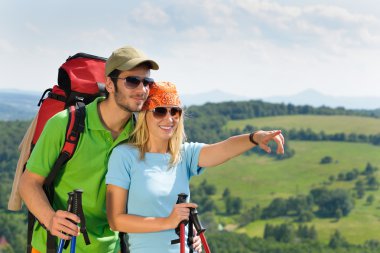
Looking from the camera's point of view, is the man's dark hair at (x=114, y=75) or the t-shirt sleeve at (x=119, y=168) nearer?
the t-shirt sleeve at (x=119, y=168)

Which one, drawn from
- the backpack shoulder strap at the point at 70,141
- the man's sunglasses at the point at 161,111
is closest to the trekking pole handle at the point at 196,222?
the man's sunglasses at the point at 161,111

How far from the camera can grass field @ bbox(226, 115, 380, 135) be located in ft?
528

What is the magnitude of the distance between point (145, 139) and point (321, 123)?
168 meters

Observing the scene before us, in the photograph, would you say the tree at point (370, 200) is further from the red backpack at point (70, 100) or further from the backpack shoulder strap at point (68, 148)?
the backpack shoulder strap at point (68, 148)

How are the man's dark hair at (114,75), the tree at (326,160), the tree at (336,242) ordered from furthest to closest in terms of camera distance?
1. the tree at (326,160)
2. the tree at (336,242)
3. the man's dark hair at (114,75)

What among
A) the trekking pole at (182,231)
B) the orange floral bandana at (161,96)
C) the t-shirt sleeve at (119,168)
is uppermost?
the orange floral bandana at (161,96)

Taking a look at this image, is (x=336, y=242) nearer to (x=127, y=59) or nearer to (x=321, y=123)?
(x=321, y=123)

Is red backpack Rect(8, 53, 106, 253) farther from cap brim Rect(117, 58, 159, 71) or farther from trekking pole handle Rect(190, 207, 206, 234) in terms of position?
trekking pole handle Rect(190, 207, 206, 234)

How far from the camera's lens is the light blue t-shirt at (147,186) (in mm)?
3627

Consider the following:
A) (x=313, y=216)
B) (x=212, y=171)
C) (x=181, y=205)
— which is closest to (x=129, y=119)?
(x=181, y=205)

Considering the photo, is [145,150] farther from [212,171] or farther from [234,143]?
[212,171]

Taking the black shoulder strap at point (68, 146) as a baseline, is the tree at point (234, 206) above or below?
below

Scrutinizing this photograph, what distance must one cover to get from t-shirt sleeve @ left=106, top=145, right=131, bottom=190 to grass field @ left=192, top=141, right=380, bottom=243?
119m

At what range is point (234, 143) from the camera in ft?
13.0
